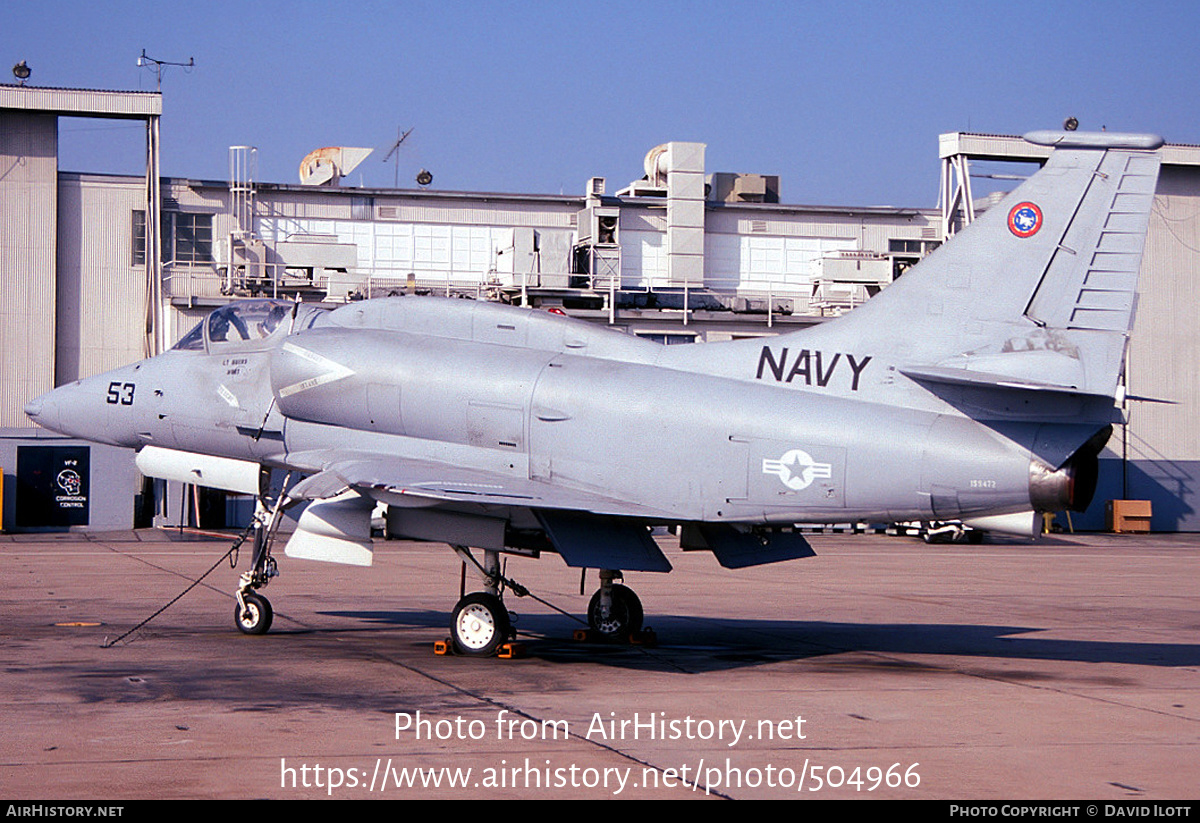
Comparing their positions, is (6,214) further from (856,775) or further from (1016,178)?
(856,775)

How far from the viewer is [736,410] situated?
12945 millimetres

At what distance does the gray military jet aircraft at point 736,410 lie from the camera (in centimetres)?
1227

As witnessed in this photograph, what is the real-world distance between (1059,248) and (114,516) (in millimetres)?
34777

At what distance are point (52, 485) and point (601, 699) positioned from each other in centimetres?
3374

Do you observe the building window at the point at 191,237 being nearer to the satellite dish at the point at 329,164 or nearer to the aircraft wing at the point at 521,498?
the satellite dish at the point at 329,164

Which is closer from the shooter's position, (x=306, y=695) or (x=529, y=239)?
(x=306, y=695)

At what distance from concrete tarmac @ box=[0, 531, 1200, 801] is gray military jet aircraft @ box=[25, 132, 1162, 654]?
157 cm

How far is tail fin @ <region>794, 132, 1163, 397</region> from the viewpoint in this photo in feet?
40.3

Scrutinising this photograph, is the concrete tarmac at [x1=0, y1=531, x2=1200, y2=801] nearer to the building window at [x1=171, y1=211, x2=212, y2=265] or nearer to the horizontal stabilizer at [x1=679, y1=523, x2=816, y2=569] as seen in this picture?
the horizontal stabilizer at [x1=679, y1=523, x2=816, y2=569]

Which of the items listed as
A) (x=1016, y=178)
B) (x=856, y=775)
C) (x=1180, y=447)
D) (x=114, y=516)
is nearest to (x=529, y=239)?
(x=114, y=516)

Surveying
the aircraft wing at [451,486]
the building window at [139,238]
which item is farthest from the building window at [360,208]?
the aircraft wing at [451,486]

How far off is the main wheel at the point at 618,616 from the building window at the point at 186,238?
33454 millimetres

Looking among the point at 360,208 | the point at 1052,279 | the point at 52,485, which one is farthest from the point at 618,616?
the point at 360,208

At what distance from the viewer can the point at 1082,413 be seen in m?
12.0
